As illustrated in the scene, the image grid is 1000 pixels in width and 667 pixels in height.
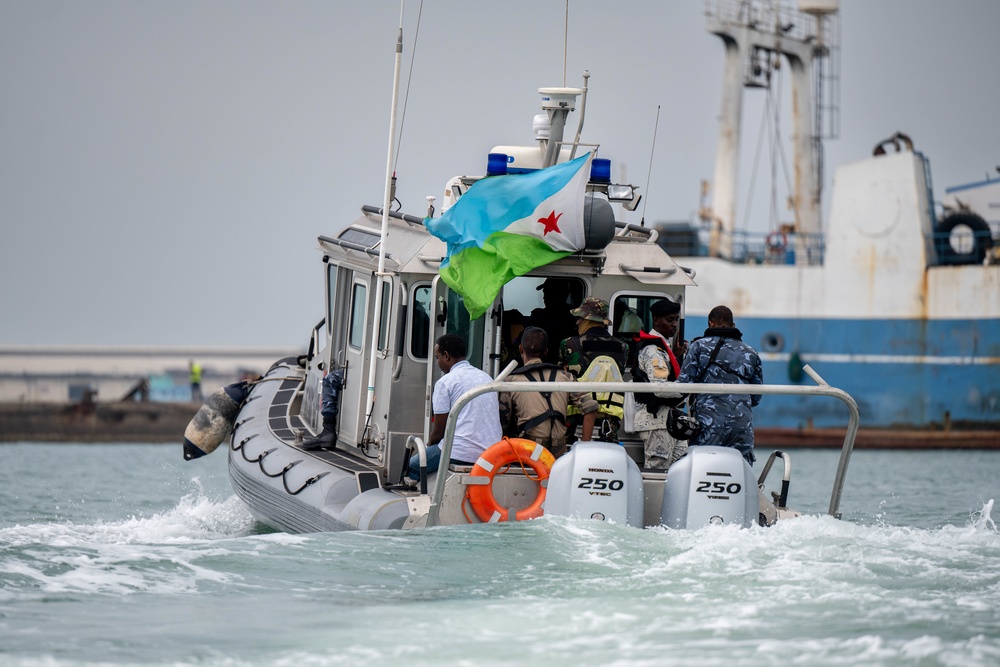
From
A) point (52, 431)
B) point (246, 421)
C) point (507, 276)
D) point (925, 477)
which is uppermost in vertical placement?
point (507, 276)

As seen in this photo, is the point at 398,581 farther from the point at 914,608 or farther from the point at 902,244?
the point at 902,244


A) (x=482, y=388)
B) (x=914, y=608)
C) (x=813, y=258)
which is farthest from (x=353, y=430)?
(x=813, y=258)

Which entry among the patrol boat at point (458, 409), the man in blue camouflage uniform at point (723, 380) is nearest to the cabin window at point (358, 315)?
the patrol boat at point (458, 409)

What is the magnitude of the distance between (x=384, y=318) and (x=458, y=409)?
84.7 inches

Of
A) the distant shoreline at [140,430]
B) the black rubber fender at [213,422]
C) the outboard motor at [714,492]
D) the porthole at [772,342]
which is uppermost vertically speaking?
the outboard motor at [714,492]

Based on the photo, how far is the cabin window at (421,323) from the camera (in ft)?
32.1

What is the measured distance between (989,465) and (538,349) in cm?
1897

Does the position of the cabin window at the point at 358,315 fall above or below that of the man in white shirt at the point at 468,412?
above

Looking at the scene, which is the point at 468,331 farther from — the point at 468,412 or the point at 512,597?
the point at 512,597

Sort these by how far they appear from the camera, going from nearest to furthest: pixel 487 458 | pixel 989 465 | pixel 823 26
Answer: pixel 487 458 < pixel 989 465 < pixel 823 26

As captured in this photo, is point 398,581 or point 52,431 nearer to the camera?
point 398,581

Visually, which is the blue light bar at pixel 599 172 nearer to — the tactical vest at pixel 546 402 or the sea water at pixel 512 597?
the tactical vest at pixel 546 402

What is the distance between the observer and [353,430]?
1074cm

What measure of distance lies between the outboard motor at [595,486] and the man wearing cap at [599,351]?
2.96 feet
